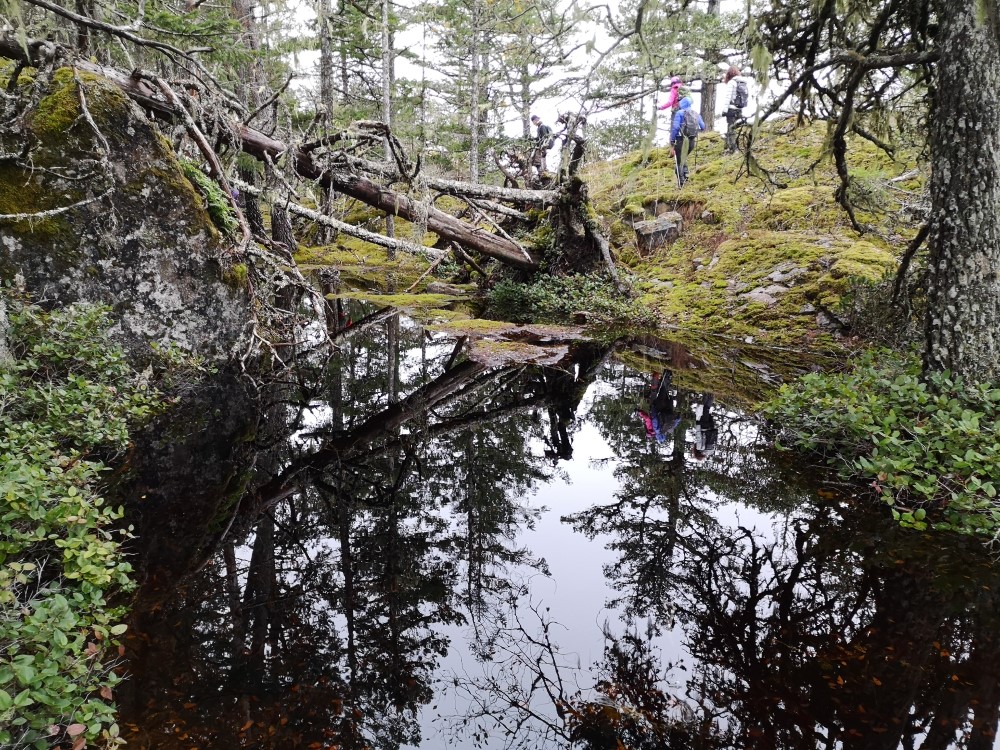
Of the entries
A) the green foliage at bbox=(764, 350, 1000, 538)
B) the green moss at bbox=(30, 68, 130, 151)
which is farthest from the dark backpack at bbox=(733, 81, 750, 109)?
the green moss at bbox=(30, 68, 130, 151)

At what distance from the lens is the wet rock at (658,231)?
16.4m

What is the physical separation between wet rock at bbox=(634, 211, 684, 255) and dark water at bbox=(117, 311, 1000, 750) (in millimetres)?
10037

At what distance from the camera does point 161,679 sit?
3.31 metres

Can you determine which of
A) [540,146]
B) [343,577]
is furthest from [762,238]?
[343,577]

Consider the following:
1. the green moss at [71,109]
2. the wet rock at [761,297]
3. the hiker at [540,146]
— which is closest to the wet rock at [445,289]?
the hiker at [540,146]

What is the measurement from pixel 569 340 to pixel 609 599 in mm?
7975

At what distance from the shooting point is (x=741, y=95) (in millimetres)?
16359

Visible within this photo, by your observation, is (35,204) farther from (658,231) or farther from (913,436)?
(658,231)

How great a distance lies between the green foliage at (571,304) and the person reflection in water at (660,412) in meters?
4.27

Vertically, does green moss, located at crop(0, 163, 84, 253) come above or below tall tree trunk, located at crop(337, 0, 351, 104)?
below

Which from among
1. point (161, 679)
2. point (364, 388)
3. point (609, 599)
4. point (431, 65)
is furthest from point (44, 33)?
point (431, 65)

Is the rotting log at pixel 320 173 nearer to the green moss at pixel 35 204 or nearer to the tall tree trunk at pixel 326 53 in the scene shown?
the green moss at pixel 35 204

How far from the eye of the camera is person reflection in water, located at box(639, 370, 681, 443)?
755 centimetres

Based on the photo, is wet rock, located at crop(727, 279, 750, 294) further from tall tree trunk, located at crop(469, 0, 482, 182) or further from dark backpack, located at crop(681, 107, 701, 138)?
tall tree trunk, located at crop(469, 0, 482, 182)
